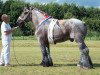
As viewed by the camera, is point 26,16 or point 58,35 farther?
point 26,16

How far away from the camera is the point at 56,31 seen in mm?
17141

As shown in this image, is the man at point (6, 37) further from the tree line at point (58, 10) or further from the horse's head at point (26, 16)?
the tree line at point (58, 10)

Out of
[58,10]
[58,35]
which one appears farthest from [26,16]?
[58,10]

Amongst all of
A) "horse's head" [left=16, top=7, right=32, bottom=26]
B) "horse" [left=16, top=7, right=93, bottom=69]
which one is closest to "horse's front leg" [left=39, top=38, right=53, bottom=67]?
"horse" [left=16, top=7, right=93, bottom=69]

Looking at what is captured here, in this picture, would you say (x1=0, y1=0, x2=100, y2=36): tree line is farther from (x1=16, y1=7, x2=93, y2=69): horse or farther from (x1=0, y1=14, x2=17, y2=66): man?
(x1=0, y1=14, x2=17, y2=66): man

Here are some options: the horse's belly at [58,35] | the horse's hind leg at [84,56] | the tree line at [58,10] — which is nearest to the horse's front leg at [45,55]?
the horse's belly at [58,35]

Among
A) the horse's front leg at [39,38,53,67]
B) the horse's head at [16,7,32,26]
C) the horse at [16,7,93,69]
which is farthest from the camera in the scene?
the horse's head at [16,7,32,26]

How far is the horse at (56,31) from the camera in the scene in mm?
16516

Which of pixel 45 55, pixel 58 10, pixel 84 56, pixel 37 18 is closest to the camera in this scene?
pixel 84 56

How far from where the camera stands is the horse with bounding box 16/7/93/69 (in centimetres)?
1652

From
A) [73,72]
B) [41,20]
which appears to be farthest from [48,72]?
[41,20]

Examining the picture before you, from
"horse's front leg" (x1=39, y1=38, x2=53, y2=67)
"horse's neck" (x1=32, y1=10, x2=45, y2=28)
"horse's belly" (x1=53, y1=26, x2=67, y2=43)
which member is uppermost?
"horse's neck" (x1=32, y1=10, x2=45, y2=28)

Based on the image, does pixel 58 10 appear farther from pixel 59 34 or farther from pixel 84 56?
pixel 84 56

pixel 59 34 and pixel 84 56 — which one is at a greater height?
pixel 59 34
